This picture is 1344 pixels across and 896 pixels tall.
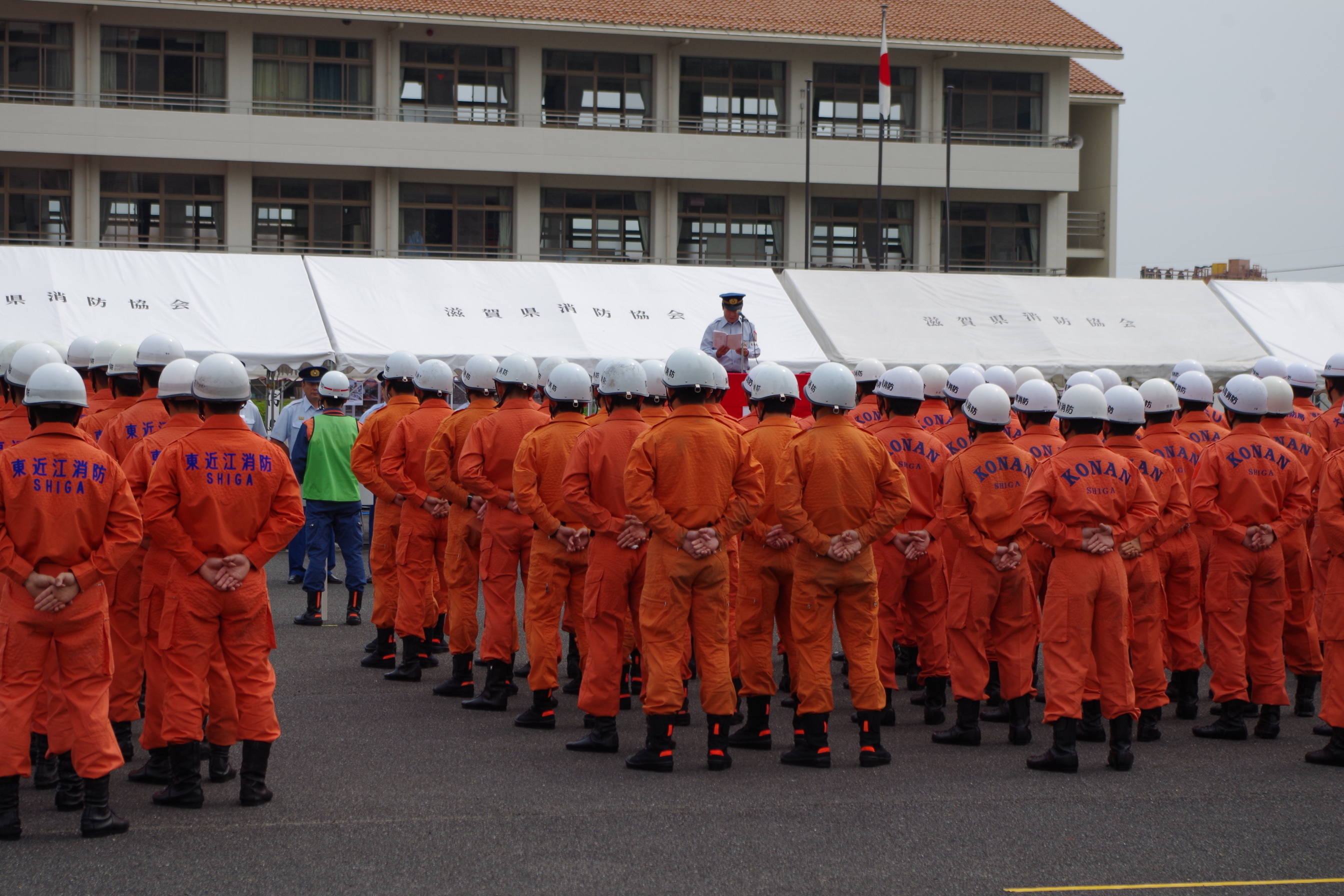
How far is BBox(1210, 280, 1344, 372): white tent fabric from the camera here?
2206 cm

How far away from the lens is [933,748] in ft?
25.2

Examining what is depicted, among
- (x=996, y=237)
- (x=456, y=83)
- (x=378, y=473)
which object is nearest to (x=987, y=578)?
(x=378, y=473)

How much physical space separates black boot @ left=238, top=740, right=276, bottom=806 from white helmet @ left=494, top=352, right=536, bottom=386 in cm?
344

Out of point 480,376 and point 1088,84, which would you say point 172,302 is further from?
point 1088,84

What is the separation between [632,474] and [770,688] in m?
1.58

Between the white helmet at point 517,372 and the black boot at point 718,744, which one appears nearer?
the black boot at point 718,744

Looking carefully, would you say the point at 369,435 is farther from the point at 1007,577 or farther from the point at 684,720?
the point at 1007,577

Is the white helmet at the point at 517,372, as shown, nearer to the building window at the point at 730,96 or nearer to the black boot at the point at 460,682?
the black boot at the point at 460,682

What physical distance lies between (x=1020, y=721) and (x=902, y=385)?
230 cm

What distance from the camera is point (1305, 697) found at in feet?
28.9

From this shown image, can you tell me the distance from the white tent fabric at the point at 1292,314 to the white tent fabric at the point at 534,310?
801 cm

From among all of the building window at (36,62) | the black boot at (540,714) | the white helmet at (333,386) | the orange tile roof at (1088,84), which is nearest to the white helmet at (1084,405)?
the black boot at (540,714)

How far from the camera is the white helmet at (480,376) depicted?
973cm

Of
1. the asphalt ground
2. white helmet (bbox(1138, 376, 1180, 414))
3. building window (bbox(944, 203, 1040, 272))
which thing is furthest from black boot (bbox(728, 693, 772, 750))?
building window (bbox(944, 203, 1040, 272))
